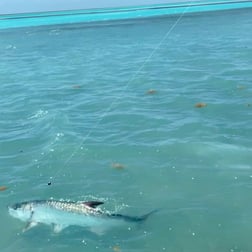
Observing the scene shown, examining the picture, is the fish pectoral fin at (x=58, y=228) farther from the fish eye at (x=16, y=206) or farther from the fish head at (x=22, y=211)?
the fish eye at (x=16, y=206)

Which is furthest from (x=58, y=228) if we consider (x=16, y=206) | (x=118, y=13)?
(x=118, y=13)

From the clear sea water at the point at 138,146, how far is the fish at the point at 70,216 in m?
0.12

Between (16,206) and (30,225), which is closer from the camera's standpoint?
(30,225)

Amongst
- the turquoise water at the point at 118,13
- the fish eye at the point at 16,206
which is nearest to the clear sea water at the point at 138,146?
the fish eye at the point at 16,206

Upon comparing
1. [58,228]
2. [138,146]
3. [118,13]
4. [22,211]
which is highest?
[22,211]

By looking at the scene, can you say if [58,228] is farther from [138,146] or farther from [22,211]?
[138,146]

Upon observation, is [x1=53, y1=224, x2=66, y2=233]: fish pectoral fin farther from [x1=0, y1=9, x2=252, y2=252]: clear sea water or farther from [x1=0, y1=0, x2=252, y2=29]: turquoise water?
[x1=0, y1=0, x2=252, y2=29]: turquoise water

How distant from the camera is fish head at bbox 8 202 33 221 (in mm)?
7318

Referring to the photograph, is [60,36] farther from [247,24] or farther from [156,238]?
[156,238]

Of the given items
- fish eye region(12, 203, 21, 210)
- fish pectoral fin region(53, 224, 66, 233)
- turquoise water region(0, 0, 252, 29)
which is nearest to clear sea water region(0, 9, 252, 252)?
fish pectoral fin region(53, 224, 66, 233)

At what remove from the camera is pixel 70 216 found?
7.05 m

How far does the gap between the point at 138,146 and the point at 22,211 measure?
3.23 meters

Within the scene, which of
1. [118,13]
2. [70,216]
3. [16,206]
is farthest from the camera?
[118,13]

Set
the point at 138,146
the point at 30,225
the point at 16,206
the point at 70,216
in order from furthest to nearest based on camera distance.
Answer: the point at 138,146 → the point at 16,206 → the point at 30,225 → the point at 70,216
